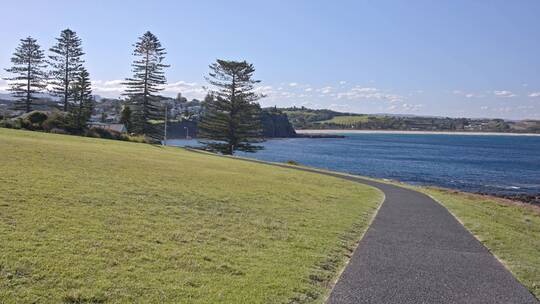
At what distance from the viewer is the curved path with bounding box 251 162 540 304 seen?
6395 millimetres

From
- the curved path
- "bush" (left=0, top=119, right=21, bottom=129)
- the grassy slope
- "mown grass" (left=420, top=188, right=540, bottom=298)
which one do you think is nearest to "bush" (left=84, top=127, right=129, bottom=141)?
"bush" (left=0, top=119, right=21, bottom=129)

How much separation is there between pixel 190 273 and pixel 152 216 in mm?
3297

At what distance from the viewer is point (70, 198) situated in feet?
31.0

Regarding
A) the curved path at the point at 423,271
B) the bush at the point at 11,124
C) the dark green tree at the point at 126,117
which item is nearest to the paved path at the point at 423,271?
the curved path at the point at 423,271

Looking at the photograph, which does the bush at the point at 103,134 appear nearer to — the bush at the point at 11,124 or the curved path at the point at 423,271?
the bush at the point at 11,124

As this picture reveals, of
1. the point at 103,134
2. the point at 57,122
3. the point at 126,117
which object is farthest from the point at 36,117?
the point at 126,117

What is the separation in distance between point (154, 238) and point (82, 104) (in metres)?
39.5

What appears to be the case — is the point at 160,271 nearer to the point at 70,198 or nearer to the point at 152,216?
the point at 152,216

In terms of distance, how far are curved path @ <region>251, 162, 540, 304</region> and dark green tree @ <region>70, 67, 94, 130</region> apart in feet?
115

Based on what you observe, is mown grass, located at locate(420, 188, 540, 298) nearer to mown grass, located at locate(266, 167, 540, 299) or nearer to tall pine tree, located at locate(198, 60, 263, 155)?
mown grass, located at locate(266, 167, 540, 299)

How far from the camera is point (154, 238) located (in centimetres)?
761

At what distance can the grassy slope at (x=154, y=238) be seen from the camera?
5457 mm

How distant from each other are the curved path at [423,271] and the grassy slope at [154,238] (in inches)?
16.9

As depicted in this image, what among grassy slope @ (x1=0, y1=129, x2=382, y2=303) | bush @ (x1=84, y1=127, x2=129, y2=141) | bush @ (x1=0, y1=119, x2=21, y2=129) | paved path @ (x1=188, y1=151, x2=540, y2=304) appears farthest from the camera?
bush @ (x1=84, y1=127, x2=129, y2=141)
